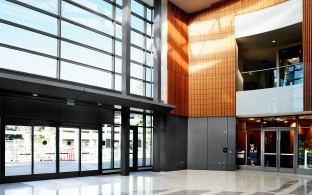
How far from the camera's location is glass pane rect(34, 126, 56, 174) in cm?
1323

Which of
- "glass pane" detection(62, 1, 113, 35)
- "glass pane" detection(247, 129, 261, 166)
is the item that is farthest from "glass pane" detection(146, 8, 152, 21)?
"glass pane" detection(247, 129, 261, 166)

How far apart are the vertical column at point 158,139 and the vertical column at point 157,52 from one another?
997mm

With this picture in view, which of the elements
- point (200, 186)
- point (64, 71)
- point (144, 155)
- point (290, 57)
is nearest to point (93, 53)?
point (64, 71)

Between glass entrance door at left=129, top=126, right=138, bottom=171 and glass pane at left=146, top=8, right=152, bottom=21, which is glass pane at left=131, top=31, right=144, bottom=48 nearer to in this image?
glass pane at left=146, top=8, right=152, bottom=21

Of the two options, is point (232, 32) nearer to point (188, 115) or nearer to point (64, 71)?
point (188, 115)

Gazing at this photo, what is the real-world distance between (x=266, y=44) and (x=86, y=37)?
34.6 ft

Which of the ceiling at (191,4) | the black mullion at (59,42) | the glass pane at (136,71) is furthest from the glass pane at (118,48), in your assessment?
the black mullion at (59,42)

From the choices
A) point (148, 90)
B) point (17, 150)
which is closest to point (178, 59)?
point (148, 90)

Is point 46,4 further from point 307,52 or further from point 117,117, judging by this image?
point 307,52

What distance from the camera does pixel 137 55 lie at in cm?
1783

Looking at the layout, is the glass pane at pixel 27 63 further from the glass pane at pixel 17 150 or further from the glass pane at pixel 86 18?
the glass pane at pixel 86 18

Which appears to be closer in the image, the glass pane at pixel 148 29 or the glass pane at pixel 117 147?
the glass pane at pixel 117 147

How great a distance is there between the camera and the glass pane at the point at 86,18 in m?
14.4

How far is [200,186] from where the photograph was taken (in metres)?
12.3
